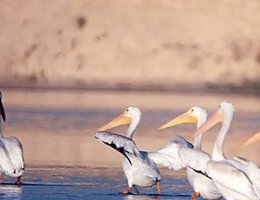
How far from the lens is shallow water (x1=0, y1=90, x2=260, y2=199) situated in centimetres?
1712

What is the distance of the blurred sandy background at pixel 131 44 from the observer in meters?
53.0

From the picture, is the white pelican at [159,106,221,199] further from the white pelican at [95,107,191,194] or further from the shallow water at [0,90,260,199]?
the shallow water at [0,90,260,199]

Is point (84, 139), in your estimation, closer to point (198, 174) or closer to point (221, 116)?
point (221, 116)

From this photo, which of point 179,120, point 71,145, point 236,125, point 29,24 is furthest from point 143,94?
point 179,120

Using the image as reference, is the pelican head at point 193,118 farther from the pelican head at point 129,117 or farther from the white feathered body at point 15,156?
the white feathered body at point 15,156

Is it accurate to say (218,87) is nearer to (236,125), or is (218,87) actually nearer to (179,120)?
(236,125)

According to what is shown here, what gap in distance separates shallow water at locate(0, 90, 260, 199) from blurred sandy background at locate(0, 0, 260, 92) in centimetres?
886

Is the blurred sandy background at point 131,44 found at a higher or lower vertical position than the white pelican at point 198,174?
higher

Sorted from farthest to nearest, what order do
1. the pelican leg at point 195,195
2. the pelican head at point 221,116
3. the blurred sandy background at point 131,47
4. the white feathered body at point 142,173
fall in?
the blurred sandy background at point 131,47 → the white feathered body at point 142,173 → the pelican head at point 221,116 → the pelican leg at point 195,195

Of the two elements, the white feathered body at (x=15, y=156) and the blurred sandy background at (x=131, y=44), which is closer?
the white feathered body at (x=15, y=156)

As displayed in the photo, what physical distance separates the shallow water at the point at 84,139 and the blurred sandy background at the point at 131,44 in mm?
8857

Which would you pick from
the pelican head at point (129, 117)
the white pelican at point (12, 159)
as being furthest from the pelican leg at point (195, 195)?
the pelican head at point (129, 117)

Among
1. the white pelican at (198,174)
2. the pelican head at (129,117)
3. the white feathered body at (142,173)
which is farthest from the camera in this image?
the pelican head at (129,117)

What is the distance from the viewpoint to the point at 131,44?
55688mm
